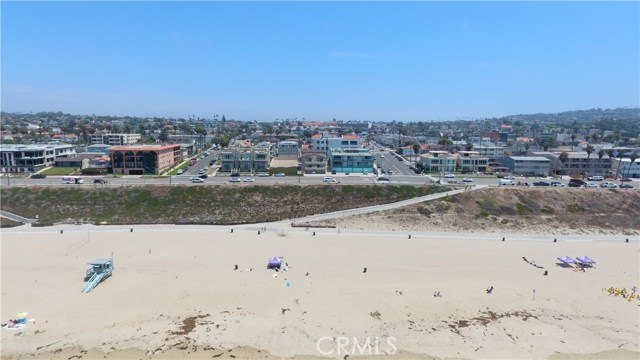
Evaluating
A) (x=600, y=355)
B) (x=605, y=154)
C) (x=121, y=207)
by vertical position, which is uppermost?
(x=605, y=154)

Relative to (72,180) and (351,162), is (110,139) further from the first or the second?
(351,162)

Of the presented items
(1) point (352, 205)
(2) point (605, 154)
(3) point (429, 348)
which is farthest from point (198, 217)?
(2) point (605, 154)

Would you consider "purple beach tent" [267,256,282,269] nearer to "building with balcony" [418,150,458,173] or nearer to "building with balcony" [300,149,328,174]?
"building with balcony" [300,149,328,174]

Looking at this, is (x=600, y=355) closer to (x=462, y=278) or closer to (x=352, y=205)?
(x=462, y=278)

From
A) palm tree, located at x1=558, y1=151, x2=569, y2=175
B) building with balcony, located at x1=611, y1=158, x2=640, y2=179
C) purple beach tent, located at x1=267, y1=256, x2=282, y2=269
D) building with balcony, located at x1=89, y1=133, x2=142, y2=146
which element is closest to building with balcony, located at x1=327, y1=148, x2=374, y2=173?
palm tree, located at x1=558, y1=151, x2=569, y2=175

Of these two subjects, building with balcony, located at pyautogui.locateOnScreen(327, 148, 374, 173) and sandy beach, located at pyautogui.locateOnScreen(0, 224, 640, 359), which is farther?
building with balcony, located at pyautogui.locateOnScreen(327, 148, 374, 173)

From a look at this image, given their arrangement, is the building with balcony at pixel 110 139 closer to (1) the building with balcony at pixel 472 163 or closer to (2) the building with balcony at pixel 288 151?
(2) the building with balcony at pixel 288 151
